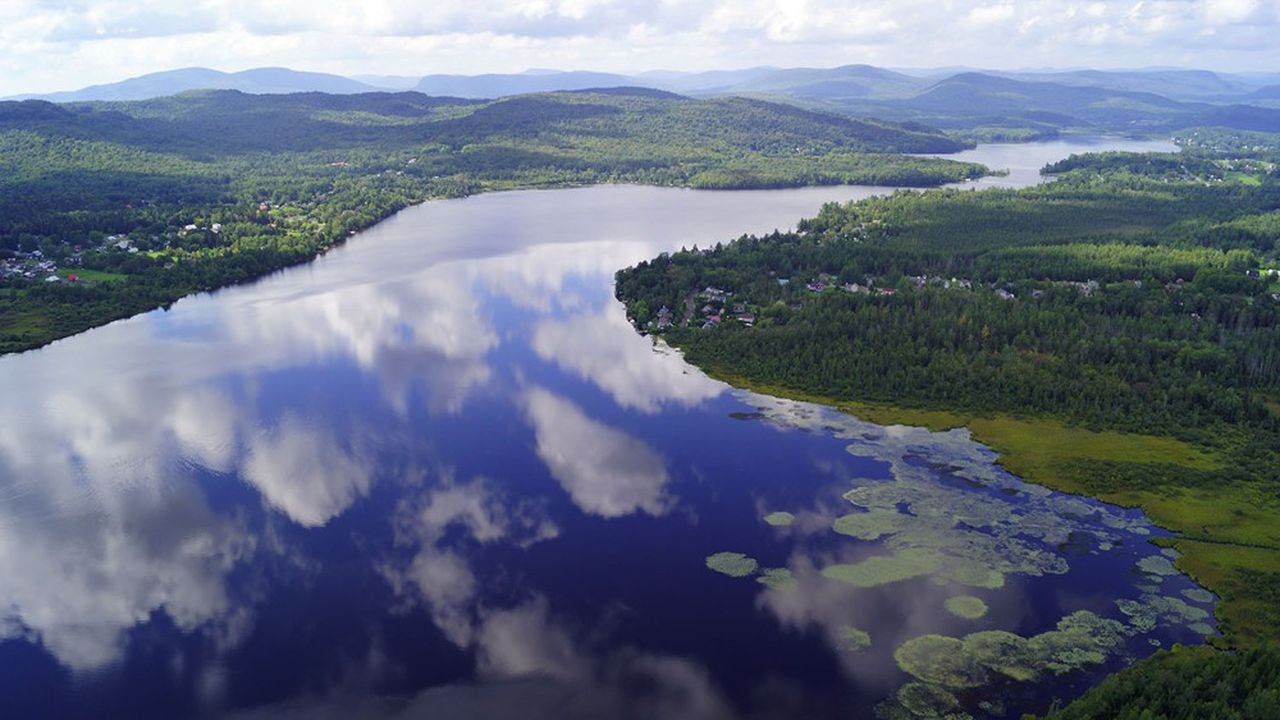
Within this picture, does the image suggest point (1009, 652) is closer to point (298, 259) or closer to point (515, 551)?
point (515, 551)

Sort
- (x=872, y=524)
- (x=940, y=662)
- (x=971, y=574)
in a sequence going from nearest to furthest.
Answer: (x=940, y=662)
(x=971, y=574)
(x=872, y=524)

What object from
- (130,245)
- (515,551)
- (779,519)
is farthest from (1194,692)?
(130,245)

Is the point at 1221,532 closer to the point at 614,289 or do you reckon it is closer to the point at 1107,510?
the point at 1107,510

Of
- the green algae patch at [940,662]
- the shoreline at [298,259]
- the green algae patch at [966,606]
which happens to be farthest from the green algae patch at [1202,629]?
the shoreline at [298,259]

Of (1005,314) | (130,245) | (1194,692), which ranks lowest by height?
(1194,692)

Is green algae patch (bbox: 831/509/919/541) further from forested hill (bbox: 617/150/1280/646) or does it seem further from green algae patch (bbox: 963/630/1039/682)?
forested hill (bbox: 617/150/1280/646)

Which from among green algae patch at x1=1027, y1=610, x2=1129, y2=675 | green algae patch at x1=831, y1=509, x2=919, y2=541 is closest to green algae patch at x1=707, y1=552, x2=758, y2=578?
green algae patch at x1=831, y1=509, x2=919, y2=541

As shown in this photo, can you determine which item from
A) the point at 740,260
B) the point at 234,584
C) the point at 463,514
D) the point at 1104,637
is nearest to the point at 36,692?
the point at 234,584

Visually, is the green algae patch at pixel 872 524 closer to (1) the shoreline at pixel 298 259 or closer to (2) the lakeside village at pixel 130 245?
(1) the shoreline at pixel 298 259
